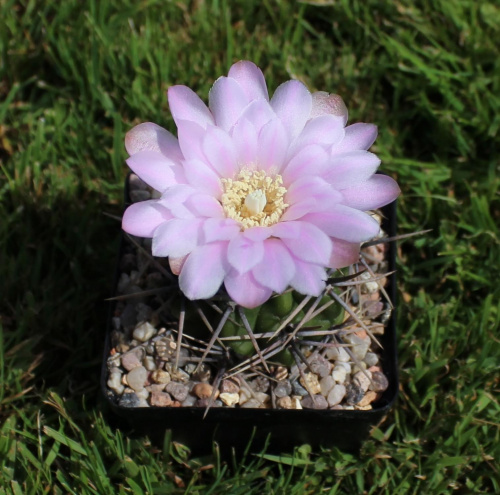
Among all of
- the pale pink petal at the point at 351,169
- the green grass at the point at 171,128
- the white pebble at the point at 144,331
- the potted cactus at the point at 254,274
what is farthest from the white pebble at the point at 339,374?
the pale pink petal at the point at 351,169

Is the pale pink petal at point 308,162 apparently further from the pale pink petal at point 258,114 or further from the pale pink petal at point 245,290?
the pale pink petal at point 245,290

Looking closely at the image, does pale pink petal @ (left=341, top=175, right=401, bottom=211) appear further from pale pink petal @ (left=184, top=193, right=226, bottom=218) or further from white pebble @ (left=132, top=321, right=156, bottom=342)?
white pebble @ (left=132, top=321, right=156, bottom=342)

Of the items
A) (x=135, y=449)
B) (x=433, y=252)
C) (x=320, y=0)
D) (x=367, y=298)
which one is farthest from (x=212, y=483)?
(x=320, y=0)

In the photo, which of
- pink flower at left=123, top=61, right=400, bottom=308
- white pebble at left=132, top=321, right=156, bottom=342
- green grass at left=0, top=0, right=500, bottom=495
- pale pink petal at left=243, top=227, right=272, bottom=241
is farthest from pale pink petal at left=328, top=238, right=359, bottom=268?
green grass at left=0, top=0, right=500, bottom=495

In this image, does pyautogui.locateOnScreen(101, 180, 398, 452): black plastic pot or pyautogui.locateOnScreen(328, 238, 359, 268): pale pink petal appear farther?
pyautogui.locateOnScreen(101, 180, 398, 452): black plastic pot

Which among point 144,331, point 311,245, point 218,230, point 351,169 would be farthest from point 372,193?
point 144,331

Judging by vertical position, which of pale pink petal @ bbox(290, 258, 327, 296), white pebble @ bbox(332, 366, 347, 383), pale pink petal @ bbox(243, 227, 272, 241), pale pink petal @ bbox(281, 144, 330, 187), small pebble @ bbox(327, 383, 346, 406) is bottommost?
small pebble @ bbox(327, 383, 346, 406)

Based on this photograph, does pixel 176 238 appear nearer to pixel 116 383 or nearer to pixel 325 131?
pixel 325 131
